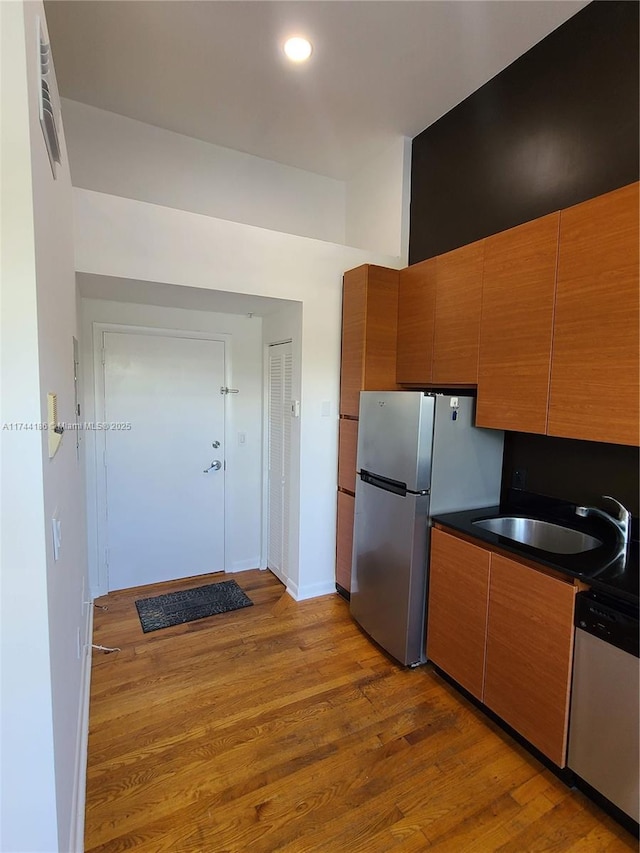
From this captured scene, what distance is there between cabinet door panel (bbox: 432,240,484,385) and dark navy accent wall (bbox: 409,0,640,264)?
1.57 ft

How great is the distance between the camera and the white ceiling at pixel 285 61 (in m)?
2.16

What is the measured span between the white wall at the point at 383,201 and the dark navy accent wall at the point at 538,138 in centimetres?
9

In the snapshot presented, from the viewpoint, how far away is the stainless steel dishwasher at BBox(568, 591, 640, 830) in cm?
Answer: 144

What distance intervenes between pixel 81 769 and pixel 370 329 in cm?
265

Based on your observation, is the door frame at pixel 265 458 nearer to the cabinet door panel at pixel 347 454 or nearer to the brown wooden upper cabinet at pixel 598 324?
the cabinet door panel at pixel 347 454

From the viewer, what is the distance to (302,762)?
5.87ft

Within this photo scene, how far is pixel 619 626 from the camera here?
1.47 meters

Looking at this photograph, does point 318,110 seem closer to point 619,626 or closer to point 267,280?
point 267,280

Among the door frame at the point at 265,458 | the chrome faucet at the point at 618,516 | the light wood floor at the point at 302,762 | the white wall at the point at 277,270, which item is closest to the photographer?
the light wood floor at the point at 302,762

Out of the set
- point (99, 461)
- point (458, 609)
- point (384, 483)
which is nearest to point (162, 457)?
point (99, 461)

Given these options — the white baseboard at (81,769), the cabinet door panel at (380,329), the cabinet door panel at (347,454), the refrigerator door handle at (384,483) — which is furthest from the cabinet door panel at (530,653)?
the white baseboard at (81,769)

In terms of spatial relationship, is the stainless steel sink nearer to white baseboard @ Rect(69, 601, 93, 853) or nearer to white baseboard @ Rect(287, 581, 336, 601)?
white baseboard @ Rect(287, 581, 336, 601)

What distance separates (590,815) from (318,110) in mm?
3977

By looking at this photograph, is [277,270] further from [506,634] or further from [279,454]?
[506,634]
